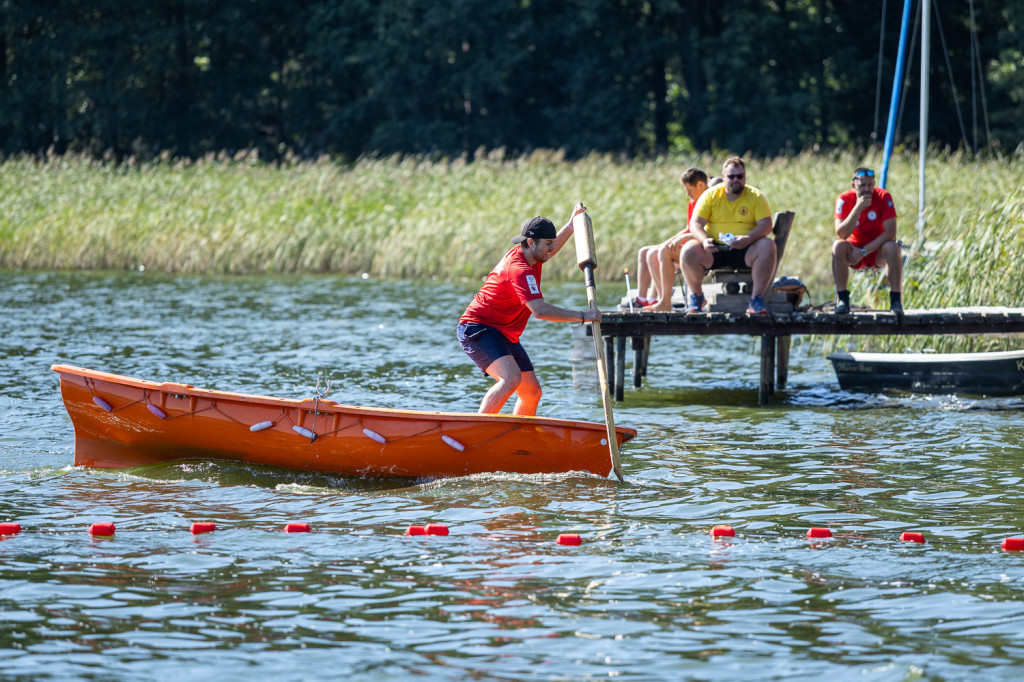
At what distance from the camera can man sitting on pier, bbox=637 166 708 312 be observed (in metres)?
11.8

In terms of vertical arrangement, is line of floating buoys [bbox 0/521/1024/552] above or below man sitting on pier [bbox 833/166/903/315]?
below

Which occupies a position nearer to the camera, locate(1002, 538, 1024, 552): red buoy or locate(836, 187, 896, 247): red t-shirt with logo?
locate(1002, 538, 1024, 552): red buoy

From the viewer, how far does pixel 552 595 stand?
20.2ft

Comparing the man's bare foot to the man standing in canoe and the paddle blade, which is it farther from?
the man standing in canoe

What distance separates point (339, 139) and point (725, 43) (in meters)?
14.0

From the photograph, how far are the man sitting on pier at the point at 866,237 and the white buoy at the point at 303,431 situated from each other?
5.16 meters

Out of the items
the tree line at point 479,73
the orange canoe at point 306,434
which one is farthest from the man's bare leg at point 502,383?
the tree line at point 479,73

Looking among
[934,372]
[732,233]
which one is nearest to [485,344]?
[732,233]

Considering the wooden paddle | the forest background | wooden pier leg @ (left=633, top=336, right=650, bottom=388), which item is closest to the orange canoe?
the wooden paddle

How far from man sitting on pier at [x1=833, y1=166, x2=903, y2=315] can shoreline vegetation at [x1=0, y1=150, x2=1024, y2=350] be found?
25.2 feet

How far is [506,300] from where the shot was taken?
893cm

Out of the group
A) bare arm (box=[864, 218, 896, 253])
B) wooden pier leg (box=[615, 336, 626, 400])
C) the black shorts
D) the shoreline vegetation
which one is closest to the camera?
the black shorts

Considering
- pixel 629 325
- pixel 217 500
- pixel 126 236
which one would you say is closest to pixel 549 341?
pixel 629 325

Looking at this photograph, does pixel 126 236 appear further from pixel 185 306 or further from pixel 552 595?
pixel 552 595
